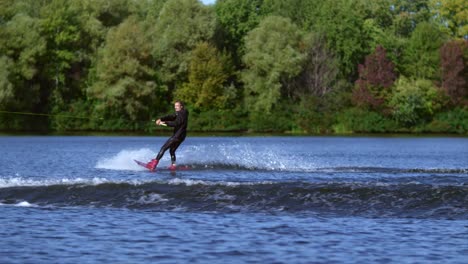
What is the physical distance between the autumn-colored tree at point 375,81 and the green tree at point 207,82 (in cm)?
1174

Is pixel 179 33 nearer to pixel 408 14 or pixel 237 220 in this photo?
pixel 408 14

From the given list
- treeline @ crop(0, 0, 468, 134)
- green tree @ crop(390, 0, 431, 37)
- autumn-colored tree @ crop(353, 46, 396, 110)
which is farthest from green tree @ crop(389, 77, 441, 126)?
green tree @ crop(390, 0, 431, 37)

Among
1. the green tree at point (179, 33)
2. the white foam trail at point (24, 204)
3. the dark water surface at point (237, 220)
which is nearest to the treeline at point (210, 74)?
the green tree at point (179, 33)

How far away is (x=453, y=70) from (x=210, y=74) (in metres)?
22.6

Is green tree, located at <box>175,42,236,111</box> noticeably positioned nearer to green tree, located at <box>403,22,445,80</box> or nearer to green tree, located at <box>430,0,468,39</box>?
green tree, located at <box>403,22,445,80</box>

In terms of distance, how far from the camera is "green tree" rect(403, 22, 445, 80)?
88.2 metres

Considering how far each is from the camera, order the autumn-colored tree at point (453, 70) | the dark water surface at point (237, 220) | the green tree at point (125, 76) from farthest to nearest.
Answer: the autumn-colored tree at point (453, 70) → the green tree at point (125, 76) → the dark water surface at point (237, 220)

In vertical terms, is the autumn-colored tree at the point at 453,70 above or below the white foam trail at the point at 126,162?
above

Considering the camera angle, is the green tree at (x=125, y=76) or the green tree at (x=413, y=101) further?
the green tree at (x=413, y=101)

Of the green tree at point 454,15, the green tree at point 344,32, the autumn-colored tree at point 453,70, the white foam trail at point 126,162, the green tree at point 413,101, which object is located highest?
the green tree at point 454,15

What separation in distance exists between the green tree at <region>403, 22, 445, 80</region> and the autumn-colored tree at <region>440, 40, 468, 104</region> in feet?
3.55

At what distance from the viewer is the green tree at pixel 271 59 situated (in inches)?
3243

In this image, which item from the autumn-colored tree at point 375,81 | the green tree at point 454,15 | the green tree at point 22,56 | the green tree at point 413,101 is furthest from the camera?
the green tree at point 454,15

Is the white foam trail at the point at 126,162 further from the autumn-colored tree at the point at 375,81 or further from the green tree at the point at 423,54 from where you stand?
the green tree at the point at 423,54
